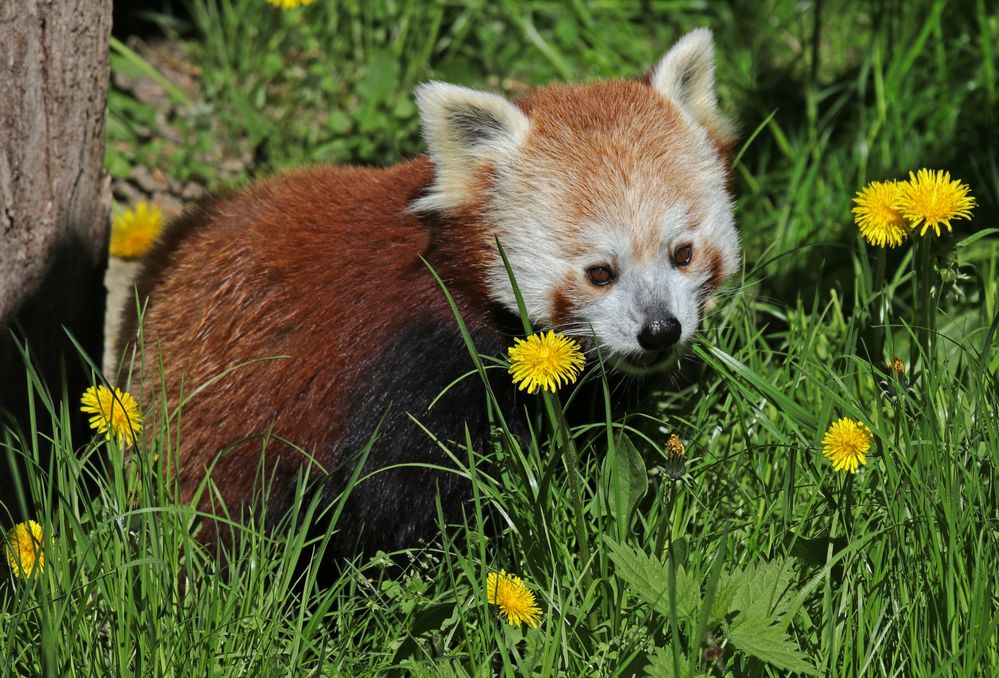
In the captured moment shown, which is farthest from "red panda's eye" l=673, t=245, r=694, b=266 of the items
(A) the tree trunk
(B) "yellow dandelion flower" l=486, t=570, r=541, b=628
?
(A) the tree trunk

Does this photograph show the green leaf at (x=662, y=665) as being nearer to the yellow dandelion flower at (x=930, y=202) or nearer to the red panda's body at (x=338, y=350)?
the red panda's body at (x=338, y=350)

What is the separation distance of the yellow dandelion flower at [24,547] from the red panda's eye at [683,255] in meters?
1.75

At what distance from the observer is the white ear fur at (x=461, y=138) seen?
3.14 meters

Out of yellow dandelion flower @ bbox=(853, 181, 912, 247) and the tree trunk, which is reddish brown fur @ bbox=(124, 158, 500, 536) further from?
yellow dandelion flower @ bbox=(853, 181, 912, 247)

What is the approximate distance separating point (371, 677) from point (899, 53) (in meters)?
3.41

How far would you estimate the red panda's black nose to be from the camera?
2998mm

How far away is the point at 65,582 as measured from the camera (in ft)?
8.57

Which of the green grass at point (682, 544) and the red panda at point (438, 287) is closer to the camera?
the green grass at point (682, 544)

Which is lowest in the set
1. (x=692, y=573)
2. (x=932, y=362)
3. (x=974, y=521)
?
(x=692, y=573)

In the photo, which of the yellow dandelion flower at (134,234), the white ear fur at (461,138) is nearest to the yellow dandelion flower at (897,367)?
the white ear fur at (461,138)

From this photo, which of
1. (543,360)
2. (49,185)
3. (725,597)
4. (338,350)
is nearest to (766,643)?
(725,597)

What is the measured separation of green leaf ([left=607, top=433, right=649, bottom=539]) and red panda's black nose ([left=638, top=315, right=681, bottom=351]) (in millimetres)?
405

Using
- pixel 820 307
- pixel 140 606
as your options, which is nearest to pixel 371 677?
pixel 140 606

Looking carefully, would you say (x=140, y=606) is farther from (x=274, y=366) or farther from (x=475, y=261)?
(x=475, y=261)
